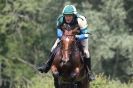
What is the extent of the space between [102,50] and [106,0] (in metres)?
3.11

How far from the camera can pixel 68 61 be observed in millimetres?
13242

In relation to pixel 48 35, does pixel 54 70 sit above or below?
above

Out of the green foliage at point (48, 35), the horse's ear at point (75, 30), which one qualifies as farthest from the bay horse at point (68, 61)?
the green foliage at point (48, 35)

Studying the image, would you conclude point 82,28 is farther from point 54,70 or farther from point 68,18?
point 54,70

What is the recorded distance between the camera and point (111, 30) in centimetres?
3994

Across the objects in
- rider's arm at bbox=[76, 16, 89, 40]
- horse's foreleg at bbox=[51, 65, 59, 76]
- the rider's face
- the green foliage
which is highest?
the rider's face

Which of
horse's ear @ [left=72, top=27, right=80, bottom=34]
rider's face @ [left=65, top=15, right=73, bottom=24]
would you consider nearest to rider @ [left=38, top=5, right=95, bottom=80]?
rider's face @ [left=65, top=15, right=73, bottom=24]

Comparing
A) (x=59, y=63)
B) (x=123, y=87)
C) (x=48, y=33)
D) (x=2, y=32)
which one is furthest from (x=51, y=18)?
(x=59, y=63)

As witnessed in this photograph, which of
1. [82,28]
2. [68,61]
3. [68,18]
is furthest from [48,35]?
[68,61]

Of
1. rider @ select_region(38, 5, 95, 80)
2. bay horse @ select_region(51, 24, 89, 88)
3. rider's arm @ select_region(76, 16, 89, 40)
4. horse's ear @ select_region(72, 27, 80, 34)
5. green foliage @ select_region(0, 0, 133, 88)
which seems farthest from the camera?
green foliage @ select_region(0, 0, 133, 88)

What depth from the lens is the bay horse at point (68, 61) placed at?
13109 mm

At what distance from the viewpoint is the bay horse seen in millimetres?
13109

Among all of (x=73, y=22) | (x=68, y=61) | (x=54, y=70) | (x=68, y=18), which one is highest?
(x=68, y=18)

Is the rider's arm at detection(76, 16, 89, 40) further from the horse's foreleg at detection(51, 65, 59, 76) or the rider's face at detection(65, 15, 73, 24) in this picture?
the horse's foreleg at detection(51, 65, 59, 76)
